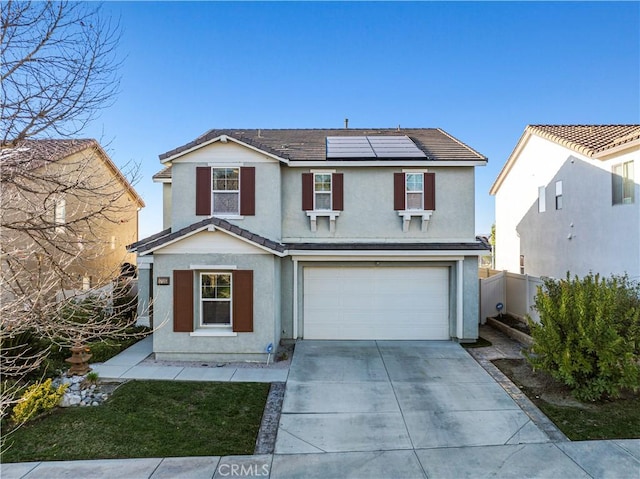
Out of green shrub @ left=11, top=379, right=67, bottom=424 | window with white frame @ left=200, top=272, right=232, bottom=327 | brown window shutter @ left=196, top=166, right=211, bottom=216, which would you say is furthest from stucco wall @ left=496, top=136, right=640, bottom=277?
green shrub @ left=11, top=379, right=67, bottom=424

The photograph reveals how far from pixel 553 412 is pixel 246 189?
353 inches

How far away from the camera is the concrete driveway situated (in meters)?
5.64

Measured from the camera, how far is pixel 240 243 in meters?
9.38

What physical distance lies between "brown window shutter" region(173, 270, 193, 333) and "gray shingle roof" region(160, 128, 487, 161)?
3780mm

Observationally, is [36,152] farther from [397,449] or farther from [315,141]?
[315,141]

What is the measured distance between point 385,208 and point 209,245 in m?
5.53

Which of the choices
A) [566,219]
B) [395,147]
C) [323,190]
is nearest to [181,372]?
[323,190]

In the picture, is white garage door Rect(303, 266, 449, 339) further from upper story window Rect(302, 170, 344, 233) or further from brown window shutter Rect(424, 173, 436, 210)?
brown window shutter Rect(424, 173, 436, 210)

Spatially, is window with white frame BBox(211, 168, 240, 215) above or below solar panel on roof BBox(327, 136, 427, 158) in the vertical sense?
below

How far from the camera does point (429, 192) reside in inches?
438

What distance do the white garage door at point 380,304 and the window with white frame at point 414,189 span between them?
6.83 feet

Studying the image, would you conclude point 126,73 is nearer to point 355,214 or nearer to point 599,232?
point 355,214

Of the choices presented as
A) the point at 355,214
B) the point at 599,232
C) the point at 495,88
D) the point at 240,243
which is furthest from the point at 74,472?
the point at 495,88

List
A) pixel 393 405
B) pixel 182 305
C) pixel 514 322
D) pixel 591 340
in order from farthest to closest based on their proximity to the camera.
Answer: pixel 514 322 < pixel 182 305 < pixel 393 405 < pixel 591 340
